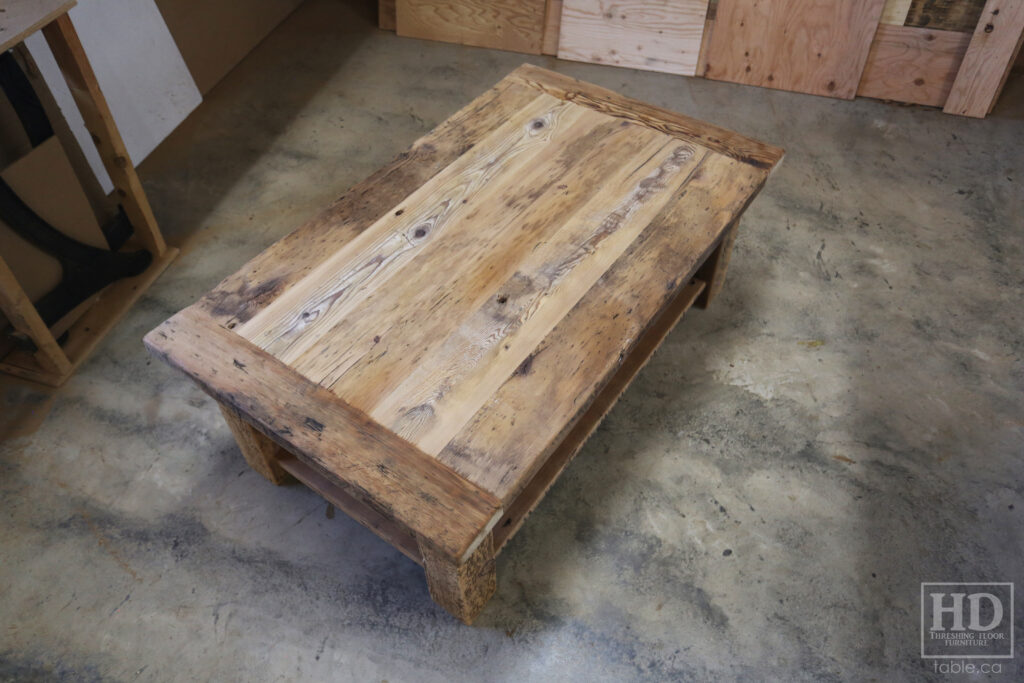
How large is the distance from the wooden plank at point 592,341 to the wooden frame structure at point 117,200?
135 cm

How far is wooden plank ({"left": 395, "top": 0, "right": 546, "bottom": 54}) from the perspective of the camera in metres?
3.25

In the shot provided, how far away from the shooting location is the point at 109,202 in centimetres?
240

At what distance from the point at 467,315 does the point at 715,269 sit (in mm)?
921

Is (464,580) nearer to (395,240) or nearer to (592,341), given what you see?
(592,341)

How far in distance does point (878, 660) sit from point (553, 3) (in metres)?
2.67

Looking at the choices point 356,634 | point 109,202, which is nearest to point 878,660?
point 356,634

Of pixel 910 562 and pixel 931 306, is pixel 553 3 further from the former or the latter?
pixel 910 562

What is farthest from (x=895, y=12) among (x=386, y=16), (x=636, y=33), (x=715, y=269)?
(x=386, y=16)

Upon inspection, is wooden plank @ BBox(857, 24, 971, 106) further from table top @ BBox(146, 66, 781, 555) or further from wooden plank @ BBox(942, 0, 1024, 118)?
table top @ BBox(146, 66, 781, 555)

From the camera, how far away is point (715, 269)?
2234 millimetres

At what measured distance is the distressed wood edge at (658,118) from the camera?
2.04m

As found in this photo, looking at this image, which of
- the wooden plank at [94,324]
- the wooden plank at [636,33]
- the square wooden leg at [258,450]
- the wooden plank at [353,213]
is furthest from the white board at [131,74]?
the wooden plank at [636,33]

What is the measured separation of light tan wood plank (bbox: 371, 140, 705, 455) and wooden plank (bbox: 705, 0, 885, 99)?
1292 millimetres

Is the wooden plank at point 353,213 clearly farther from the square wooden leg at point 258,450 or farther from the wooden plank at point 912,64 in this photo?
the wooden plank at point 912,64
